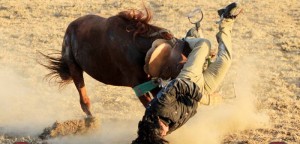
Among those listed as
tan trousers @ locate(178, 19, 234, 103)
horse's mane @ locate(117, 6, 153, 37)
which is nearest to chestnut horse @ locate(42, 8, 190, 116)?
horse's mane @ locate(117, 6, 153, 37)

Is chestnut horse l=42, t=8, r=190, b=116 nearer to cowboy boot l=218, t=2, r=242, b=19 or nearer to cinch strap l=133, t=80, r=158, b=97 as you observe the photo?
cinch strap l=133, t=80, r=158, b=97

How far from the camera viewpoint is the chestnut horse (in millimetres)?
4543

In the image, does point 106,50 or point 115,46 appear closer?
point 115,46

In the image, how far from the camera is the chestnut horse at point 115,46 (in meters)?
4.54

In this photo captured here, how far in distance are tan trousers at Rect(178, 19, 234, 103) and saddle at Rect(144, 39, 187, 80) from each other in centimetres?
13

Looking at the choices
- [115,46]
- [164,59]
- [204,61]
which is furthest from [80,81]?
[204,61]

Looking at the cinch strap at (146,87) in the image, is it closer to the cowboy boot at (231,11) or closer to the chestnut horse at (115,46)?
the chestnut horse at (115,46)

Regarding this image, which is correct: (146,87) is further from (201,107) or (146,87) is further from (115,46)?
(201,107)

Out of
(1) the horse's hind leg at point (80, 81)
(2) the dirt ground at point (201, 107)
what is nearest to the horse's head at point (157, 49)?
(2) the dirt ground at point (201, 107)

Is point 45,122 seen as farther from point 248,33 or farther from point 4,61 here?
point 248,33

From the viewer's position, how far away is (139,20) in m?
4.64

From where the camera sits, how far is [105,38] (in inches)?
189

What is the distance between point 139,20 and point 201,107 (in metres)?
1.65

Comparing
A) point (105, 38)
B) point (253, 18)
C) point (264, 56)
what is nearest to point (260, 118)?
point (105, 38)
